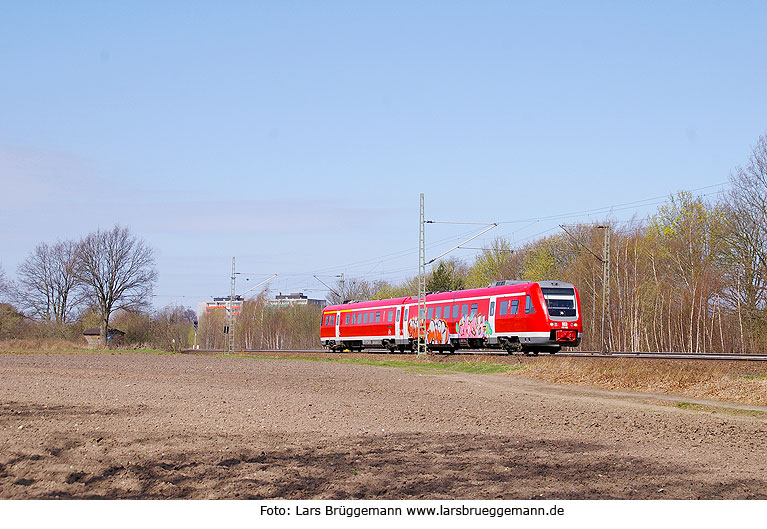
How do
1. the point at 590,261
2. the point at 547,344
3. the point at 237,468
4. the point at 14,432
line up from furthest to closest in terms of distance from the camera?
the point at 590,261, the point at 547,344, the point at 14,432, the point at 237,468

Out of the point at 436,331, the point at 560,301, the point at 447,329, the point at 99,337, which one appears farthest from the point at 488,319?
the point at 99,337

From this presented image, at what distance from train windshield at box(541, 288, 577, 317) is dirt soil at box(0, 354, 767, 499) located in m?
17.2

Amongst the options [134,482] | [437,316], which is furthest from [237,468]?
[437,316]

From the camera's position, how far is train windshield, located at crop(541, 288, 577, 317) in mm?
37438

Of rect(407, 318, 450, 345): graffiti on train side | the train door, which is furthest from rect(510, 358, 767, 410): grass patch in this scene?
rect(407, 318, 450, 345): graffiti on train side

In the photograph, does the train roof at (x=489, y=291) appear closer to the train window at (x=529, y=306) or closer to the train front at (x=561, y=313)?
the train front at (x=561, y=313)

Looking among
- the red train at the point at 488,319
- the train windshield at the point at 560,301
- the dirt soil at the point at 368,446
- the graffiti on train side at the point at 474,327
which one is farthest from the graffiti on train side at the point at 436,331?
the dirt soil at the point at 368,446

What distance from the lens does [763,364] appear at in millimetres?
25859

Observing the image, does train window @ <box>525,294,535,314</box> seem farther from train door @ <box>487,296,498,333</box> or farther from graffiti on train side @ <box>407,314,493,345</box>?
graffiti on train side @ <box>407,314,493,345</box>

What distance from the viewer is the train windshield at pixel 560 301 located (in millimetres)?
37438

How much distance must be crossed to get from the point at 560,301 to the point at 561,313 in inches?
21.8
